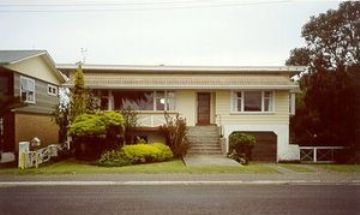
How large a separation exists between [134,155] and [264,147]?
31.5 ft

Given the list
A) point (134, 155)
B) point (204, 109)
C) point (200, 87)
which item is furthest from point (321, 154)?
point (134, 155)

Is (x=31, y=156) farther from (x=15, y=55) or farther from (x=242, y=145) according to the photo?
(x=242, y=145)

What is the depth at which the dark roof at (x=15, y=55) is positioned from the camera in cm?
2494

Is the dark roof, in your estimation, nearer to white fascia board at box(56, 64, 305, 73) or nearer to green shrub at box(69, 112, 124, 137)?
white fascia board at box(56, 64, 305, 73)

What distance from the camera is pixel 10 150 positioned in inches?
1001

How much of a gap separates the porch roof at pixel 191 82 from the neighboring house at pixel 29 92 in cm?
274

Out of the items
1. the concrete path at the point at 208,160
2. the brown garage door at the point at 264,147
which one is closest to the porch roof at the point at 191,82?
the brown garage door at the point at 264,147

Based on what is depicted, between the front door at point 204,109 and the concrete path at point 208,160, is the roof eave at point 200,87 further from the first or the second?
the concrete path at point 208,160

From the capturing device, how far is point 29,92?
1141 inches

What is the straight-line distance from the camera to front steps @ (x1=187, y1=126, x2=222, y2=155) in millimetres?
27594

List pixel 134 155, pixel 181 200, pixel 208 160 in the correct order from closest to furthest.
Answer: pixel 181 200 < pixel 134 155 < pixel 208 160

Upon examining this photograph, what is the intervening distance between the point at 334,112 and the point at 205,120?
872cm

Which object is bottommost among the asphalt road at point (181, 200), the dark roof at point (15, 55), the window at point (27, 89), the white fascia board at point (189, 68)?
the asphalt road at point (181, 200)

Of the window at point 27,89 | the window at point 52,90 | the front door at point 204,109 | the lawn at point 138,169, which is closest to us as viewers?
the lawn at point 138,169
